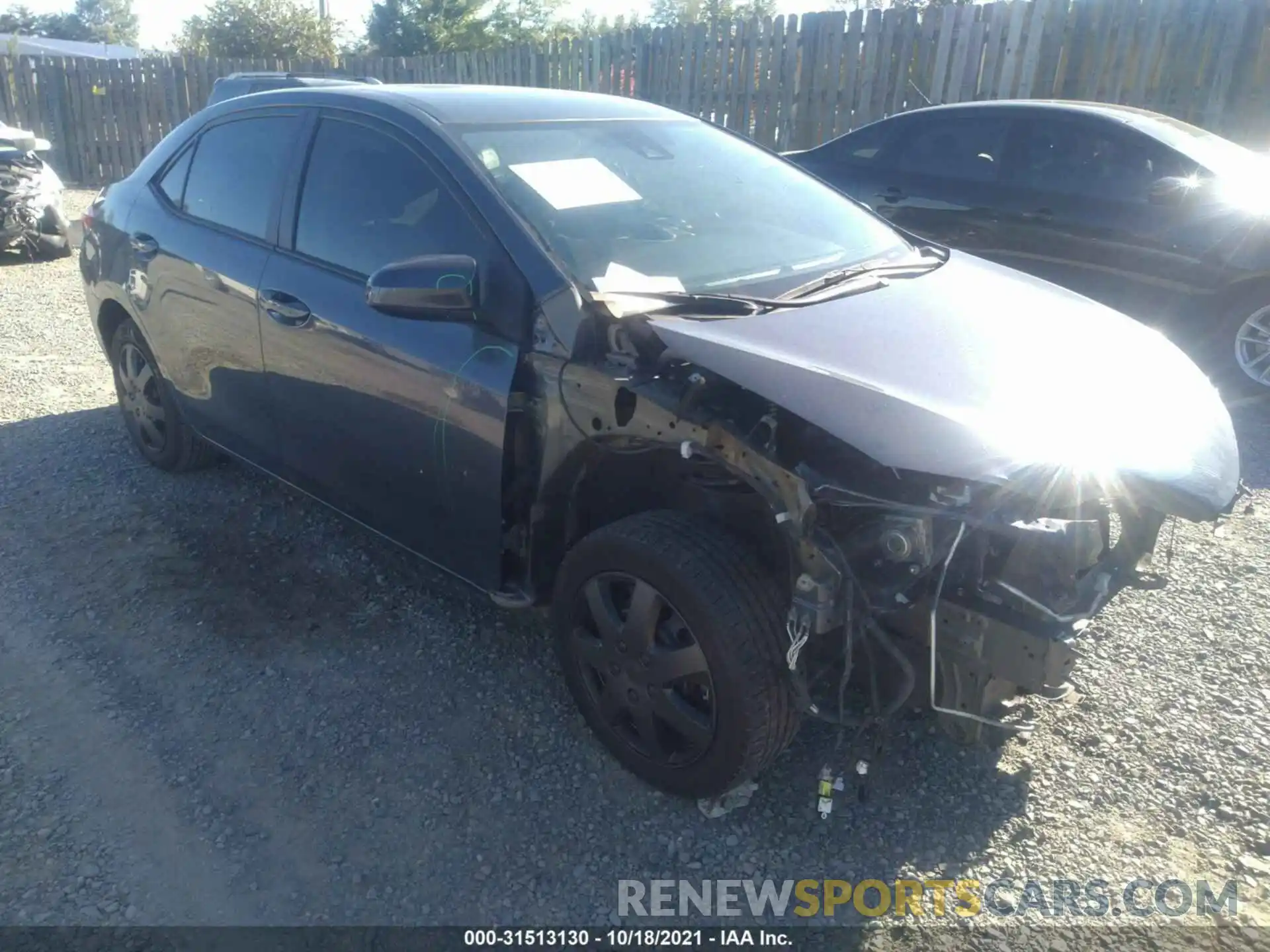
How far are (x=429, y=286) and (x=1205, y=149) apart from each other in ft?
18.4

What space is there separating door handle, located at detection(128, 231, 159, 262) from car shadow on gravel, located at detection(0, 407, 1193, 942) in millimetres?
1241

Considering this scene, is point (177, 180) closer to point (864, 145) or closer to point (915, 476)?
point (915, 476)

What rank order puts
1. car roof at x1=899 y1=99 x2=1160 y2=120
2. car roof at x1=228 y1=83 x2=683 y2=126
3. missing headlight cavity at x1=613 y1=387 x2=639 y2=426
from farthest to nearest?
car roof at x1=899 y1=99 x2=1160 y2=120 < car roof at x1=228 y1=83 x2=683 y2=126 < missing headlight cavity at x1=613 y1=387 x2=639 y2=426

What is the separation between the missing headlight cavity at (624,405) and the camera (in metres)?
2.60

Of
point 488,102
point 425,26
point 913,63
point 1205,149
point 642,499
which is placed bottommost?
point 642,499

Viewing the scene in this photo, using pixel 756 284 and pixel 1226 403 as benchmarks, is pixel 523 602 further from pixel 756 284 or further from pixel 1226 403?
pixel 1226 403

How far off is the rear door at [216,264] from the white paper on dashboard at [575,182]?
1118 mm

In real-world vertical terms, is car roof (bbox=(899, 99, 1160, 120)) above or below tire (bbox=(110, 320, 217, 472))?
above

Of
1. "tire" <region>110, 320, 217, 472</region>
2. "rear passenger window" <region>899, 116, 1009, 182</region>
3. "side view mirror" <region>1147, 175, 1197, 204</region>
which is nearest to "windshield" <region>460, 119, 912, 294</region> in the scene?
"tire" <region>110, 320, 217, 472</region>

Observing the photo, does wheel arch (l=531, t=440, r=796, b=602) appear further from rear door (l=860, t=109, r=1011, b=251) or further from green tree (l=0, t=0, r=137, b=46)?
green tree (l=0, t=0, r=137, b=46)

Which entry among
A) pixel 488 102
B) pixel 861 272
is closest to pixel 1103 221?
pixel 861 272

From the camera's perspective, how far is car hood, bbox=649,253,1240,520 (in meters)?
2.25

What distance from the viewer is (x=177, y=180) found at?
14.3ft

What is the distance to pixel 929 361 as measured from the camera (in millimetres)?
2611
